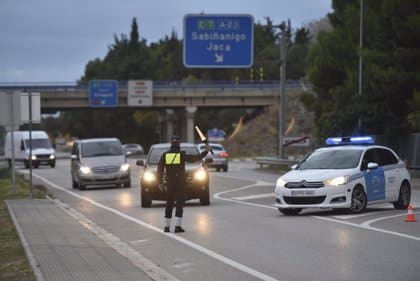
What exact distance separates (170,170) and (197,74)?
12664 centimetres

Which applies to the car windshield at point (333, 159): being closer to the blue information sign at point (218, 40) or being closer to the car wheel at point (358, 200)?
the car wheel at point (358, 200)

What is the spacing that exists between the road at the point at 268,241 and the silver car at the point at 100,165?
8.96 metres

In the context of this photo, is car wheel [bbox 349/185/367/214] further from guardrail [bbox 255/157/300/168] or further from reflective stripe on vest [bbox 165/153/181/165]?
guardrail [bbox 255/157/300/168]

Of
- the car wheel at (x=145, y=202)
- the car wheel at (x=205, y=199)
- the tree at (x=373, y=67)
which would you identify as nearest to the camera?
the car wheel at (x=145, y=202)

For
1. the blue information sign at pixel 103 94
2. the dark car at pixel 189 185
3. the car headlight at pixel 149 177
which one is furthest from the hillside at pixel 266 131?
the car headlight at pixel 149 177

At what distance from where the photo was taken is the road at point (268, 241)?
1180 cm

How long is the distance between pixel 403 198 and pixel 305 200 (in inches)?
129

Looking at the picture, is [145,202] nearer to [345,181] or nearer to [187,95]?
[345,181]

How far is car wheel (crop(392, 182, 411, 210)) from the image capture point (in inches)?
861

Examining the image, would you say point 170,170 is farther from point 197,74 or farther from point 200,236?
point 197,74

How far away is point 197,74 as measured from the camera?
143500 mm

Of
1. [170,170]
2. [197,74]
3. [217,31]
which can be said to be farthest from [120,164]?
[197,74]

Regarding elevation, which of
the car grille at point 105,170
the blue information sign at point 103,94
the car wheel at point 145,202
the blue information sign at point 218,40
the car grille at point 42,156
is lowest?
the car grille at point 42,156

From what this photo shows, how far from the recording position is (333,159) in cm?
2114
